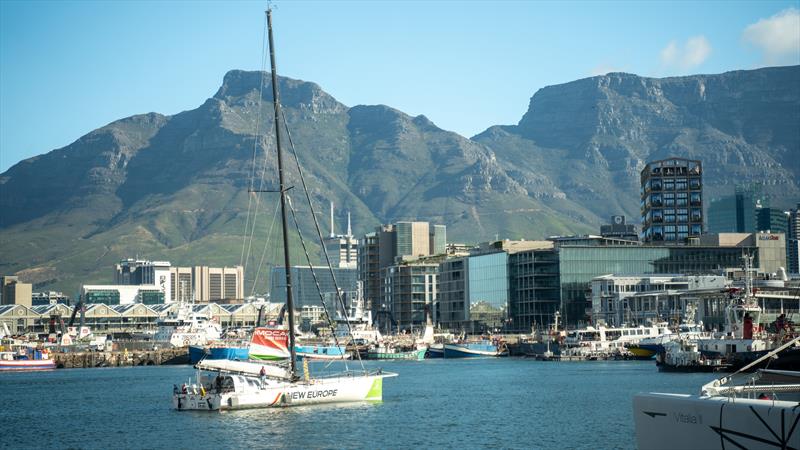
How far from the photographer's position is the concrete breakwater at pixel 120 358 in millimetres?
187375

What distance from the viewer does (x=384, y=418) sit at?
6788 centimetres

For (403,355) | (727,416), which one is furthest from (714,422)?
(403,355)

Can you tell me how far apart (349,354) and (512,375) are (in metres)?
72.6

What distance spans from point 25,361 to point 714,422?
160 metres

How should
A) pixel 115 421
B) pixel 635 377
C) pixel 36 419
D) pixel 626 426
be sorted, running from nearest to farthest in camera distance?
pixel 626 426
pixel 115 421
pixel 36 419
pixel 635 377

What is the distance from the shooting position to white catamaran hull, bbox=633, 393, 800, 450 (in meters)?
26.9

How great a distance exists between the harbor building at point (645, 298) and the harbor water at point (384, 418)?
7296 centimetres

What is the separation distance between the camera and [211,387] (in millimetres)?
74562

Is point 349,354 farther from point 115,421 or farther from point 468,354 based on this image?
point 115,421

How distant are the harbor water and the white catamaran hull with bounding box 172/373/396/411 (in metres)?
0.76

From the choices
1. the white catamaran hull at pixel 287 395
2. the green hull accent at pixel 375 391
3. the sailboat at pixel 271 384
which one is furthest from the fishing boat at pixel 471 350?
the white catamaran hull at pixel 287 395

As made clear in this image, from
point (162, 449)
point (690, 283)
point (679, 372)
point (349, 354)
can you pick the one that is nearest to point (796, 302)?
point (690, 283)

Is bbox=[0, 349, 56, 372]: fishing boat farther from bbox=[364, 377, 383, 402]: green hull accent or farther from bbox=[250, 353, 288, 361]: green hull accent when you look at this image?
bbox=[364, 377, 383, 402]: green hull accent

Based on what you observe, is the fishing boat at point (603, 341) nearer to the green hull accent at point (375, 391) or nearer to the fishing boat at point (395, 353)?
the fishing boat at point (395, 353)
